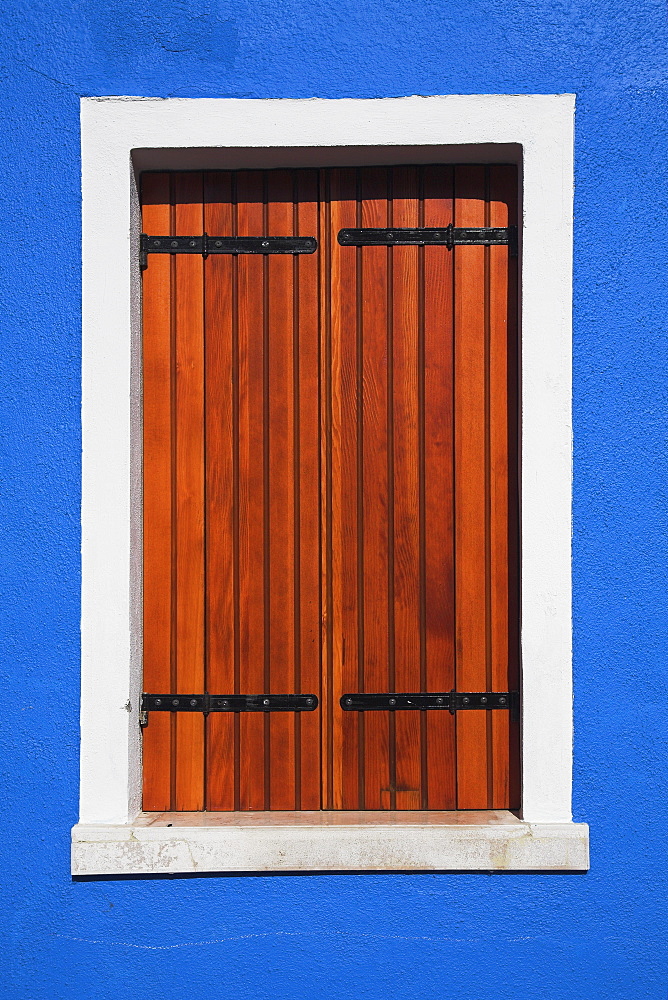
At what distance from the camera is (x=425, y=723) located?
2.81m

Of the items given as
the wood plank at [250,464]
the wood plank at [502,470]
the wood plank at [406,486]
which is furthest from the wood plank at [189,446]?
the wood plank at [502,470]

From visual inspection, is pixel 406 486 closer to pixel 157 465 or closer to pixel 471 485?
pixel 471 485

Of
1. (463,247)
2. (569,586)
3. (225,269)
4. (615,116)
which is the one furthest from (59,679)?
(615,116)

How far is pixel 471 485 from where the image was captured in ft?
9.28

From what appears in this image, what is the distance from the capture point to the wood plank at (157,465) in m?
2.83

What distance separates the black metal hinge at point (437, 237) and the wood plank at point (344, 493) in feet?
0.17

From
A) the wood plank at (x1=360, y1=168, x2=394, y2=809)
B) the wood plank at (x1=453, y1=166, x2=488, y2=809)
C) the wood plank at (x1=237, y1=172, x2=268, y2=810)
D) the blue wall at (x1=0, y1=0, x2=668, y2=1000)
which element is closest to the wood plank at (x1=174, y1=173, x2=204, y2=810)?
the wood plank at (x1=237, y1=172, x2=268, y2=810)

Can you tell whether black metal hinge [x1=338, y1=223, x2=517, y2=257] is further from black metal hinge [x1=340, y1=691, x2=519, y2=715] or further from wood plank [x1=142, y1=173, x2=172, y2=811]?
black metal hinge [x1=340, y1=691, x2=519, y2=715]

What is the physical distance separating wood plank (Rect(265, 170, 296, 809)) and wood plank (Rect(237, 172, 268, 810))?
0.03 meters

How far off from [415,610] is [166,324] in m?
1.26

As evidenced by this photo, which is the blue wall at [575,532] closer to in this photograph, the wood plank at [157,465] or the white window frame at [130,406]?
the white window frame at [130,406]

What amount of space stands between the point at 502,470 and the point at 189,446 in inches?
41.0

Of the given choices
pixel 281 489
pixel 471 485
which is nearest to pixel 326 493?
pixel 281 489

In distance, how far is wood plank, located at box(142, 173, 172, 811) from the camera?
2.83 metres
